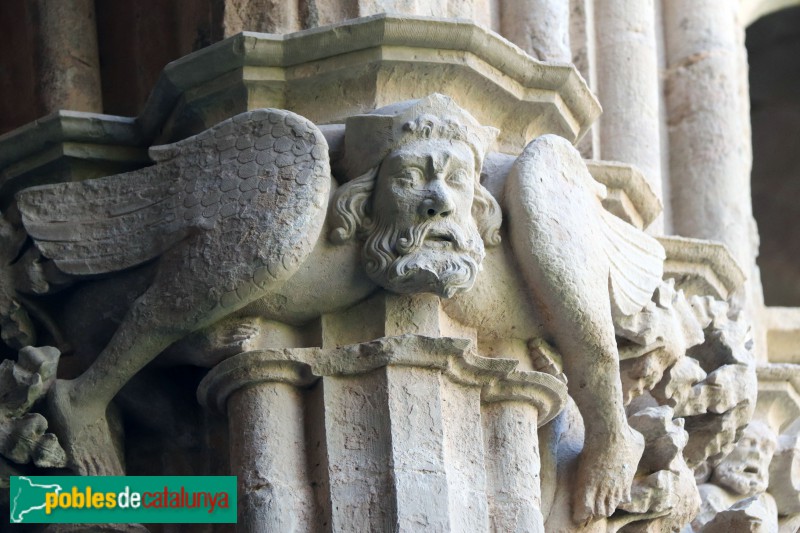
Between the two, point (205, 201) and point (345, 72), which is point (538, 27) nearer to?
point (345, 72)

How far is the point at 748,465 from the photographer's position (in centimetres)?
532

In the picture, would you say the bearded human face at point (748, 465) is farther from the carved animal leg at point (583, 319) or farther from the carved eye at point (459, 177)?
the carved eye at point (459, 177)

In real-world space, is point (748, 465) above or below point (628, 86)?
below

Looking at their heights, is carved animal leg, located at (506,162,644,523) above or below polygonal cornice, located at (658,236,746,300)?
below

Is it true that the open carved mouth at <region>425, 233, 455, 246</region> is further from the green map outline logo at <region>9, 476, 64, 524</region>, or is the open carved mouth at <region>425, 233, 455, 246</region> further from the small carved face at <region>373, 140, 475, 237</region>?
the green map outline logo at <region>9, 476, 64, 524</region>

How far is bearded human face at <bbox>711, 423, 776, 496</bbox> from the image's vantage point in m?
5.29

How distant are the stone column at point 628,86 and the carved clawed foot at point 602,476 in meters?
1.20

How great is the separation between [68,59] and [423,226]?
127cm

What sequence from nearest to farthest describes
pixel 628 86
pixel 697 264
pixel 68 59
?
pixel 68 59, pixel 697 264, pixel 628 86

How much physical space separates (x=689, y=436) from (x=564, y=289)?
3.07 feet

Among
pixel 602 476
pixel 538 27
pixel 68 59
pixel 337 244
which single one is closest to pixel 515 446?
pixel 602 476

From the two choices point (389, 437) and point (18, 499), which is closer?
point (389, 437)
